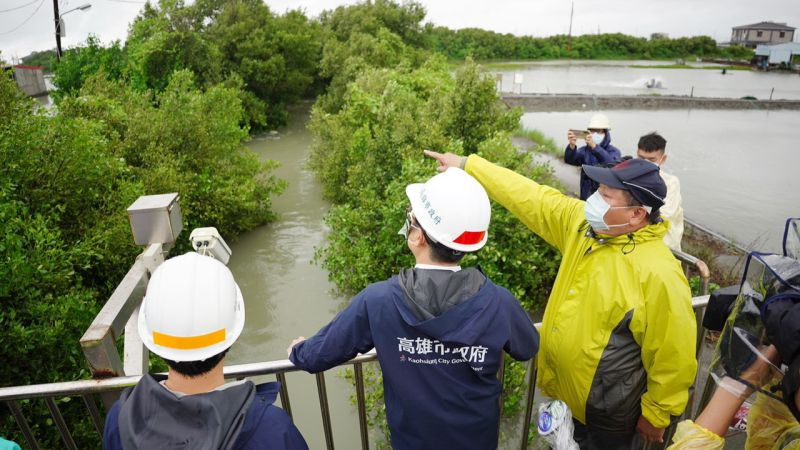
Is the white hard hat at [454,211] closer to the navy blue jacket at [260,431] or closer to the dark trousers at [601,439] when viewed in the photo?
the navy blue jacket at [260,431]

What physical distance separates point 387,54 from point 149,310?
18.9 meters

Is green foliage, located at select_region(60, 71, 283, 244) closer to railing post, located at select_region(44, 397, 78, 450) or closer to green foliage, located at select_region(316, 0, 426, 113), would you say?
railing post, located at select_region(44, 397, 78, 450)

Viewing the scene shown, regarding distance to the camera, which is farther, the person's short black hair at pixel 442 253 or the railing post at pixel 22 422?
the railing post at pixel 22 422

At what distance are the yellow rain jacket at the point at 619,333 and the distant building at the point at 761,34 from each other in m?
77.3

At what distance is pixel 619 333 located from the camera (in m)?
2.27

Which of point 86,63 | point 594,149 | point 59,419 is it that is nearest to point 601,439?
point 59,419

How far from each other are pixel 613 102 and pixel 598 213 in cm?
3154

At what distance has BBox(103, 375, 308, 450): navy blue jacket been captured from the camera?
55.3 inches

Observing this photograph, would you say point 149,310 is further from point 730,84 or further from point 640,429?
point 730,84

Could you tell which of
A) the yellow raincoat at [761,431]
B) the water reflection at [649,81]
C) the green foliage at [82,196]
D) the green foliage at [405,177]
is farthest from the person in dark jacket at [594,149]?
the water reflection at [649,81]

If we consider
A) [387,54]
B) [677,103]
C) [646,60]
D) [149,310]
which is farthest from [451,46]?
[149,310]

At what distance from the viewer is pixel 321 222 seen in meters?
10.8

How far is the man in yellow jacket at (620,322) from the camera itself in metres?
2.17

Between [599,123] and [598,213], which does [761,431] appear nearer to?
[598,213]
